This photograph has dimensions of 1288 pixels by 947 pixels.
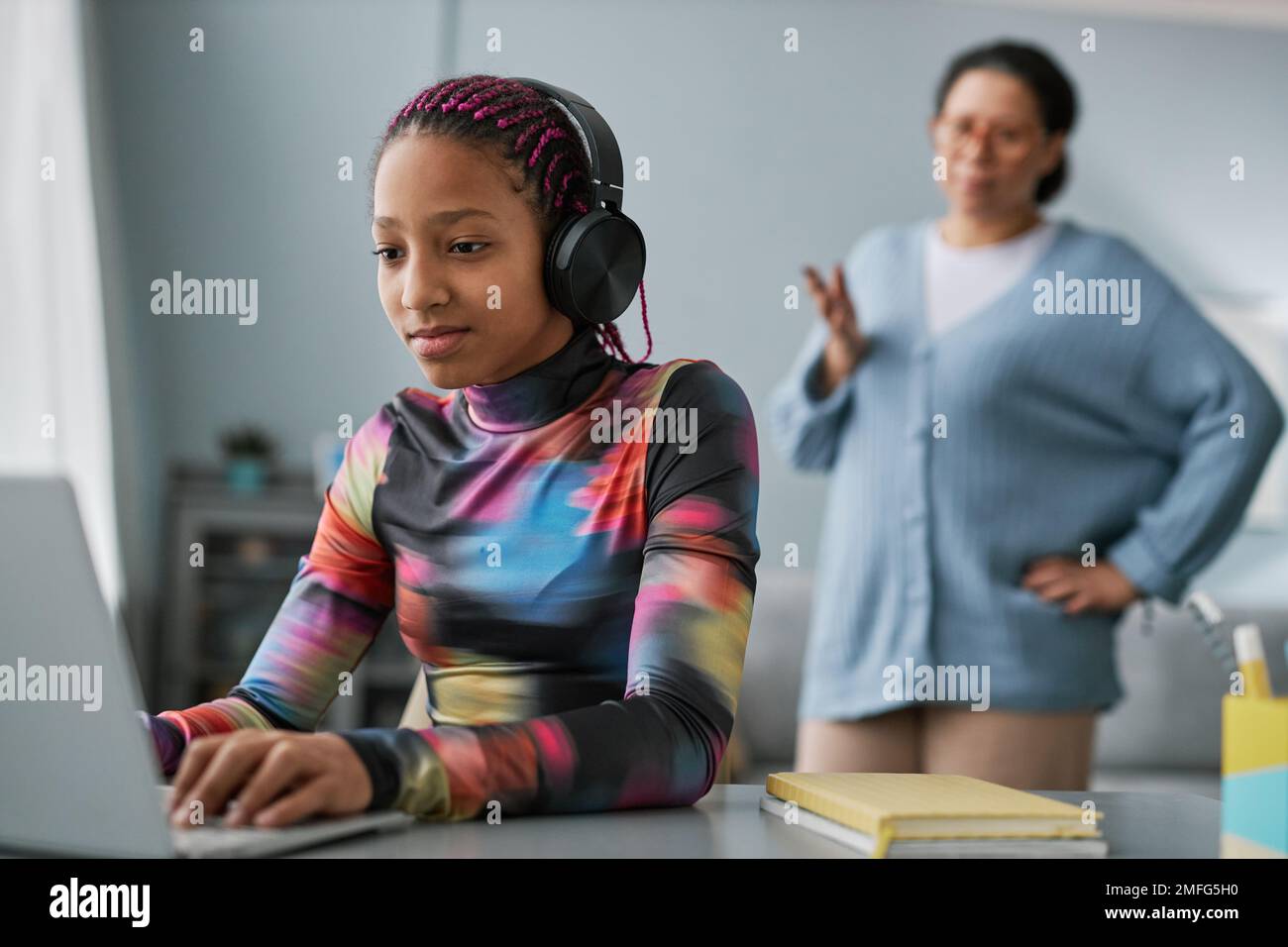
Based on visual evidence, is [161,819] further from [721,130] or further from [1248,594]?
[1248,594]

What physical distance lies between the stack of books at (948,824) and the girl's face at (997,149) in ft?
4.47

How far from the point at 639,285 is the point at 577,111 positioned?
Result: 0.14m

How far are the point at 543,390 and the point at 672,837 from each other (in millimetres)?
384

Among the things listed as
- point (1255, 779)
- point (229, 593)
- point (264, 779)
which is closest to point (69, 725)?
point (264, 779)

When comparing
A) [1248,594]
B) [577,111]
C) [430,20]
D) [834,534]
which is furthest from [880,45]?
[577,111]

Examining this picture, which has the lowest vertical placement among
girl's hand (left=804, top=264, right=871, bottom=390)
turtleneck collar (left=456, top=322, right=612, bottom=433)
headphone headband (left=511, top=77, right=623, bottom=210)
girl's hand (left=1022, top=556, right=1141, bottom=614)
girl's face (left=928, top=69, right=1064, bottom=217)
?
girl's hand (left=1022, top=556, right=1141, bottom=614)

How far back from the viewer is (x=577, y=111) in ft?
3.30

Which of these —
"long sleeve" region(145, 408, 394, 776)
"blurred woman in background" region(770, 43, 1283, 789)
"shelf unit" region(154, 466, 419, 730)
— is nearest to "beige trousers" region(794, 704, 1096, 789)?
"blurred woman in background" region(770, 43, 1283, 789)

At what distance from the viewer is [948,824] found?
691 mm

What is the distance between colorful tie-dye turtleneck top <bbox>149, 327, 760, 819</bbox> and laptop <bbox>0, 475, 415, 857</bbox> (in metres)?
0.19

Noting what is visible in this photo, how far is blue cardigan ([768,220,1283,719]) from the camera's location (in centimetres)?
189

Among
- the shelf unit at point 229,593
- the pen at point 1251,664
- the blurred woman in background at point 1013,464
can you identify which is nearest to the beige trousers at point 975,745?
the blurred woman in background at point 1013,464

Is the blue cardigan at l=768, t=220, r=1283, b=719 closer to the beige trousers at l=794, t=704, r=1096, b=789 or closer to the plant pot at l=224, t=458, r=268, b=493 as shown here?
the beige trousers at l=794, t=704, r=1096, b=789

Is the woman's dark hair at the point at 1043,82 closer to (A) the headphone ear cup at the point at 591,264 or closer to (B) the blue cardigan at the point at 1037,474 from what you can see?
(B) the blue cardigan at the point at 1037,474
